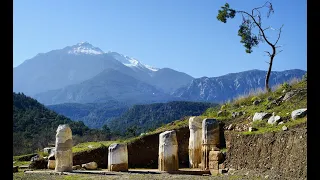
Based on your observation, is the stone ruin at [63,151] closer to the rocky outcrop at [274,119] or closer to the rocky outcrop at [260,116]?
the rocky outcrop at [260,116]

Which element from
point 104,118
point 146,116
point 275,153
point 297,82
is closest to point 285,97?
point 297,82

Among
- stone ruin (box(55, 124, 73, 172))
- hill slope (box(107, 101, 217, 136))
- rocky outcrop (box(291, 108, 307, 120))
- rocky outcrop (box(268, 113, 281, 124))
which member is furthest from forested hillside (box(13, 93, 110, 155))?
hill slope (box(107, 101, 217, 136))

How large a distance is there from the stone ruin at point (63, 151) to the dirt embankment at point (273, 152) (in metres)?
7.85

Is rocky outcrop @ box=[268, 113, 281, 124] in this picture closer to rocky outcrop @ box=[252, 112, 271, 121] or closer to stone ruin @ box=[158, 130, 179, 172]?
rocky outcrop @ box=[252, 112, 271, 121]

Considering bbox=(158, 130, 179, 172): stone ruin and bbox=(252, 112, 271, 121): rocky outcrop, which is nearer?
bbox=(158, 130, 179, 172): stone ruin

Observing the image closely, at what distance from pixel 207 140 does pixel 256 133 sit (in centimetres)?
362

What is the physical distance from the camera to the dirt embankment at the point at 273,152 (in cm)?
1653

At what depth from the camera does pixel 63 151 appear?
76.9ft

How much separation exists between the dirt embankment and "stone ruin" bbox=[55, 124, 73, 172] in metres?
7.85

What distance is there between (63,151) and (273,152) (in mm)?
10379

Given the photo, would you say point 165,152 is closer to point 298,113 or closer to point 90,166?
point 90,166

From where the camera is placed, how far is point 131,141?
28703 millimetres

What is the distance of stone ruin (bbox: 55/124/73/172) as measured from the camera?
23422mm

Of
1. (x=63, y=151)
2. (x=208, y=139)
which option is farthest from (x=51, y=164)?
(x=208, y=139)
